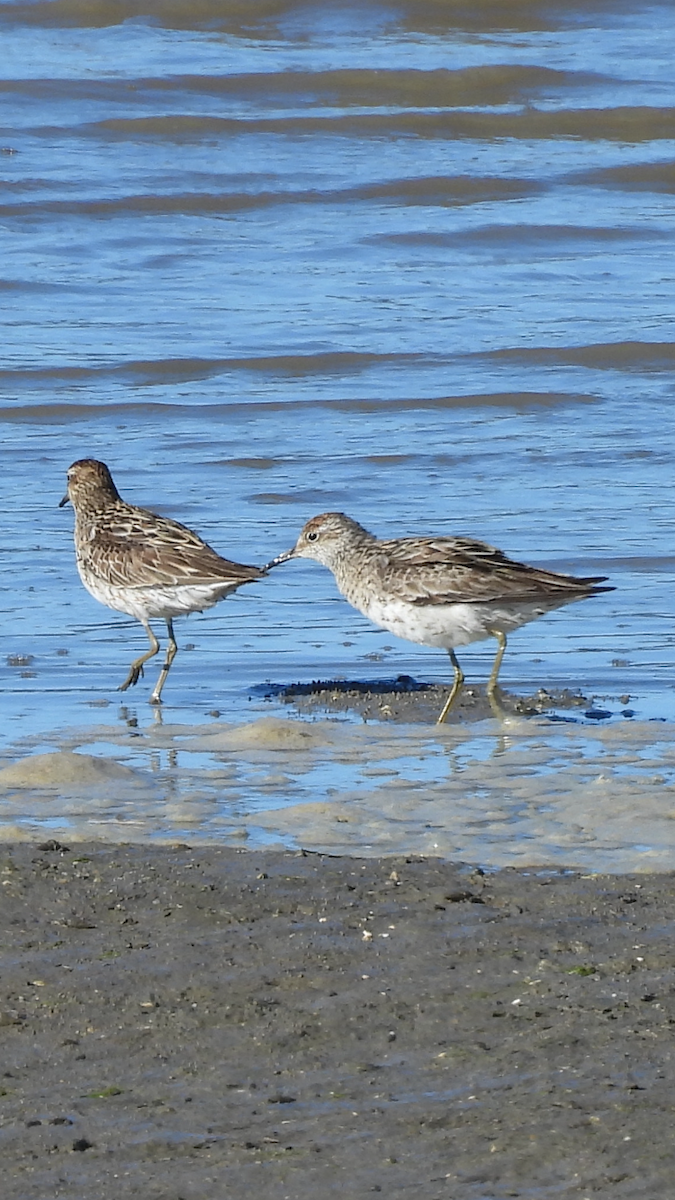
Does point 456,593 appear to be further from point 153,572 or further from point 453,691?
point 153,572

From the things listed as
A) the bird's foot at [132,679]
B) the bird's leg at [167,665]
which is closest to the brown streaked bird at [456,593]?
the bird's leg at [167,665]

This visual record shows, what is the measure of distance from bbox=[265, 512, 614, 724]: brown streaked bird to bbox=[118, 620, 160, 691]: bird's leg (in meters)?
0.85

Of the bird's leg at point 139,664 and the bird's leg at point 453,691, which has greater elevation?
the bird's leg at point 453,691

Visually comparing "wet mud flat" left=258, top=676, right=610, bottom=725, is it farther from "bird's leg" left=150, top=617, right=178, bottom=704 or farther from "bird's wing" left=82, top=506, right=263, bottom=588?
"bird's wing" left=82, top=506, right=263, bottom=588

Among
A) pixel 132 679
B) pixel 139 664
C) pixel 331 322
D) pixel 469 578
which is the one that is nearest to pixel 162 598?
pixel 139 664

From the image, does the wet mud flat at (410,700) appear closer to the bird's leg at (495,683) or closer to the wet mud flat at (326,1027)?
the bird's leg at (495,683)

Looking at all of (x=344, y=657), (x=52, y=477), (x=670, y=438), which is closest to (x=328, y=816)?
(x=344, y=657)

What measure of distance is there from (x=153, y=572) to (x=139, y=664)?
406mm

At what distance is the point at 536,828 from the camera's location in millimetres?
5332

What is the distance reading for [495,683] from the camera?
731cm

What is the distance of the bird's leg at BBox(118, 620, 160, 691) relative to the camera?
24.7 ft

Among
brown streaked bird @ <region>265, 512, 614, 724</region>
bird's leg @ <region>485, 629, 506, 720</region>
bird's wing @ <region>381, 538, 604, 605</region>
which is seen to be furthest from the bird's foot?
bird's leg @ <region>485, 629, 506, 720</region>

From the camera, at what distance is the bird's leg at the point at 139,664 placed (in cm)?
754

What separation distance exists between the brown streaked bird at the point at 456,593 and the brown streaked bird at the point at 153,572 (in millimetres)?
511
